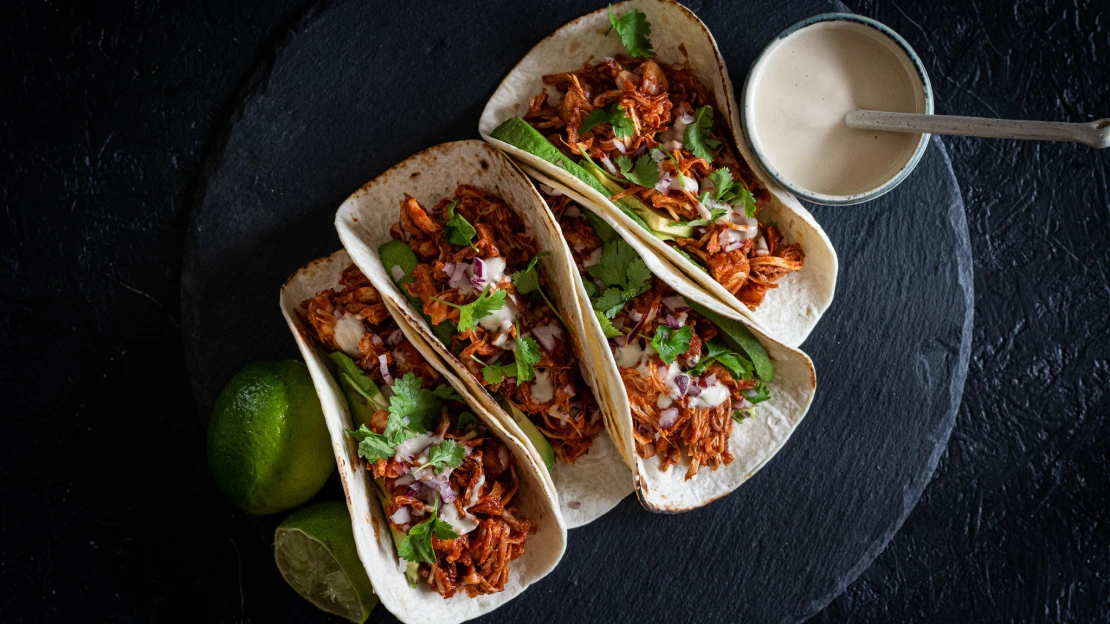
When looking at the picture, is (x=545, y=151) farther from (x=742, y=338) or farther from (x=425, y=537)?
(x=425, y=537)

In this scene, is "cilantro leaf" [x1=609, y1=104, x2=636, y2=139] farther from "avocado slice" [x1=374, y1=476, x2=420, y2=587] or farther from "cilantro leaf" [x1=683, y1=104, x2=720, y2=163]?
"avocado slice" [x1=374, y1=476, x2=420, y2=587]

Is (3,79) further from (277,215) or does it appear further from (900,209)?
(900,209)

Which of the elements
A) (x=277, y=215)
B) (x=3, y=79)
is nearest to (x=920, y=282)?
(x=277, y=215)

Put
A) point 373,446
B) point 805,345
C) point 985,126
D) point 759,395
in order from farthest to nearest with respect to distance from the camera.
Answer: point 805,345 < point 759,395 < point 373,446 < point 985,126

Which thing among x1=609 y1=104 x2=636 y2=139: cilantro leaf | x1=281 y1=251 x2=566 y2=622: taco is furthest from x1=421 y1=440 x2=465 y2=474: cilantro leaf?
x1=609 y1=104 x2=636 y2=139: cilantro leaf

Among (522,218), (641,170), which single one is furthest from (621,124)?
(522,218)

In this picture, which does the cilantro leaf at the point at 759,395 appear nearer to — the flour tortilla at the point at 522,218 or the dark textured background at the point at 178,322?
the flour tortilla at the point at 522,218

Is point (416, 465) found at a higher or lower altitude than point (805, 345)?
higher
